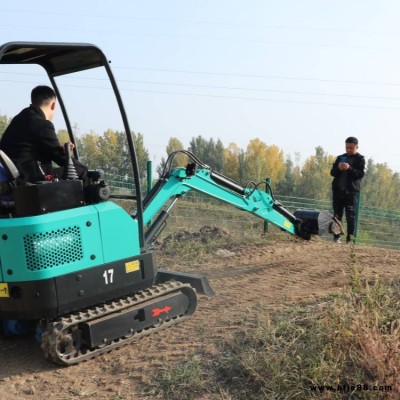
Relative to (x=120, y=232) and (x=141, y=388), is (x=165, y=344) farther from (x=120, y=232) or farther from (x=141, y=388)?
(x=120, y=232)

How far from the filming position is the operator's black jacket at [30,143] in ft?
13.9

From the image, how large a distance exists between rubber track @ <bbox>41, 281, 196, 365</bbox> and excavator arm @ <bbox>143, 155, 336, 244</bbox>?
2.63 ft

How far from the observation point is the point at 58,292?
13.2 ft

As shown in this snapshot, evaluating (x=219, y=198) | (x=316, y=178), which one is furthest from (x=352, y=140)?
(x=316, y=178)

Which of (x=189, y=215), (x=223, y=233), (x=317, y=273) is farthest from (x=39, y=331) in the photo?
(x=189, y=215)

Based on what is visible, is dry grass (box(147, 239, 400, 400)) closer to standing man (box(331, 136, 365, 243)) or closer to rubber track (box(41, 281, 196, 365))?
rubber track (box(41, 281, 196, 365))

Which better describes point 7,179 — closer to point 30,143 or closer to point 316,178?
point 30,143

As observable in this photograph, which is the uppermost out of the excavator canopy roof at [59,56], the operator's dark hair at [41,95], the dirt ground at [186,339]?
the excavator canopy roof at [59,56]

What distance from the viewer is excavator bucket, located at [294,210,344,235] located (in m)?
7.70

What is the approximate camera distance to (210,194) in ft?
20.6

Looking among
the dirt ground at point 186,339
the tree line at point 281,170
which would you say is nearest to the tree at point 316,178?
the tree line at point 281,170

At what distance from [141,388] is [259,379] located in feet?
2.84

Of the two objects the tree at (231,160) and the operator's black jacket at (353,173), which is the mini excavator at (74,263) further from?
the tree at (231,160)

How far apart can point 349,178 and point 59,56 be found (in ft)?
19.1
